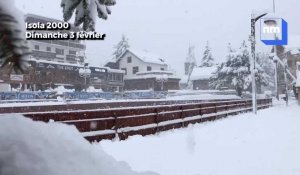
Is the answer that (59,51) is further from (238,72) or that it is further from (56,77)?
(238,72)

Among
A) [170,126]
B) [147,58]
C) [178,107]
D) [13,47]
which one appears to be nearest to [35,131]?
[13,47]

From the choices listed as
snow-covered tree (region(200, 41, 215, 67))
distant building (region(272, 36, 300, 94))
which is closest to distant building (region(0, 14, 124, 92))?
distant building (region(272, 36, 300, 94))

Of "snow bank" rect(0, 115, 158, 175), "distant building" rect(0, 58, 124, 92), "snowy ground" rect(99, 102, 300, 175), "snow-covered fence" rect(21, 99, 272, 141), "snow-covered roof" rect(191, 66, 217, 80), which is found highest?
"snow-covered roof" rect(191, 66, 217, 80)

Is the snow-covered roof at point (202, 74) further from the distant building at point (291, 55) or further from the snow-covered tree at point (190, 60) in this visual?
the snow-covered tree at point (190, 60)

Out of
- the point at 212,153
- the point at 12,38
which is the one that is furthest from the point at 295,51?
the point at 12,38

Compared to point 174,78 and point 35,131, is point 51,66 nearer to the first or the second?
point 174,78

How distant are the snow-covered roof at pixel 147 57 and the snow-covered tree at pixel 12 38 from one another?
225 feet

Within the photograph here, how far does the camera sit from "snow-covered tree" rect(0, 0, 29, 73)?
109 centimetres

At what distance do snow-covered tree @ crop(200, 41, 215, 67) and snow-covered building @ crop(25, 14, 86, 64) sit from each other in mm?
43378

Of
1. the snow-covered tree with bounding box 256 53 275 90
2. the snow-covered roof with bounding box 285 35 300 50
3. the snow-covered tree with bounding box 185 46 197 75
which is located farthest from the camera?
the snow-covered tree with bounding box 185 46 197 75

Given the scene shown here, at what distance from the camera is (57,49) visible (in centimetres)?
6112

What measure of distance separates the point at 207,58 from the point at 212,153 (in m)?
94.9

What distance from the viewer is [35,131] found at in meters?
2.56

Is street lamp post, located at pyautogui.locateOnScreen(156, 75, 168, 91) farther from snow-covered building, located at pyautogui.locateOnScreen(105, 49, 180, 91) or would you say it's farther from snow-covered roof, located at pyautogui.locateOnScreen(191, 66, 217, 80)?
snow-covered roof, located at pyautogui.locateOnScreen(191, 66, 217, 80)
